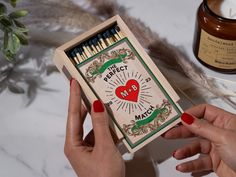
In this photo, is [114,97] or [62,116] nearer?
[114,97]

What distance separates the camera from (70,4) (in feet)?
2.73

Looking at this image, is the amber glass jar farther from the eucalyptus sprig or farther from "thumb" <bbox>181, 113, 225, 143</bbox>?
the eucalyptus sprig

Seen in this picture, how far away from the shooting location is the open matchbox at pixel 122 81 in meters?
0.63

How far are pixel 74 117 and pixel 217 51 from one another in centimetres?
25

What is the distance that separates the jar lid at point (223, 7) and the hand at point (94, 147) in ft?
0.80

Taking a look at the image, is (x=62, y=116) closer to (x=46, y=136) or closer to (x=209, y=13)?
(x=46, y=136)

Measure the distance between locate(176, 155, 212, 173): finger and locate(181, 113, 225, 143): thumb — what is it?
87 millimetres

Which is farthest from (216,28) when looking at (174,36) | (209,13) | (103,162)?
(103,162)

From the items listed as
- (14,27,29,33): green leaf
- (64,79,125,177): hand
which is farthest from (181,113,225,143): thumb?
(14,27,29,33): green leaf

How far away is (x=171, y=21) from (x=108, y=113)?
26cm

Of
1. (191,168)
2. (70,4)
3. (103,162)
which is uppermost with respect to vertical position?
(70,4)

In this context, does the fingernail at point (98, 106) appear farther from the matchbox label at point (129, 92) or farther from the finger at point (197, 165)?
the finger at point (197, 165)

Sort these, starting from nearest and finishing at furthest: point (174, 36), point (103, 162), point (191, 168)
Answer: point (103, 162) → point (191, 168) → point (174, 36)

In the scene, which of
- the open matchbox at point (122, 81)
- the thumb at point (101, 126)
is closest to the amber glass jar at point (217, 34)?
the open matchbox at point (122, 81)
